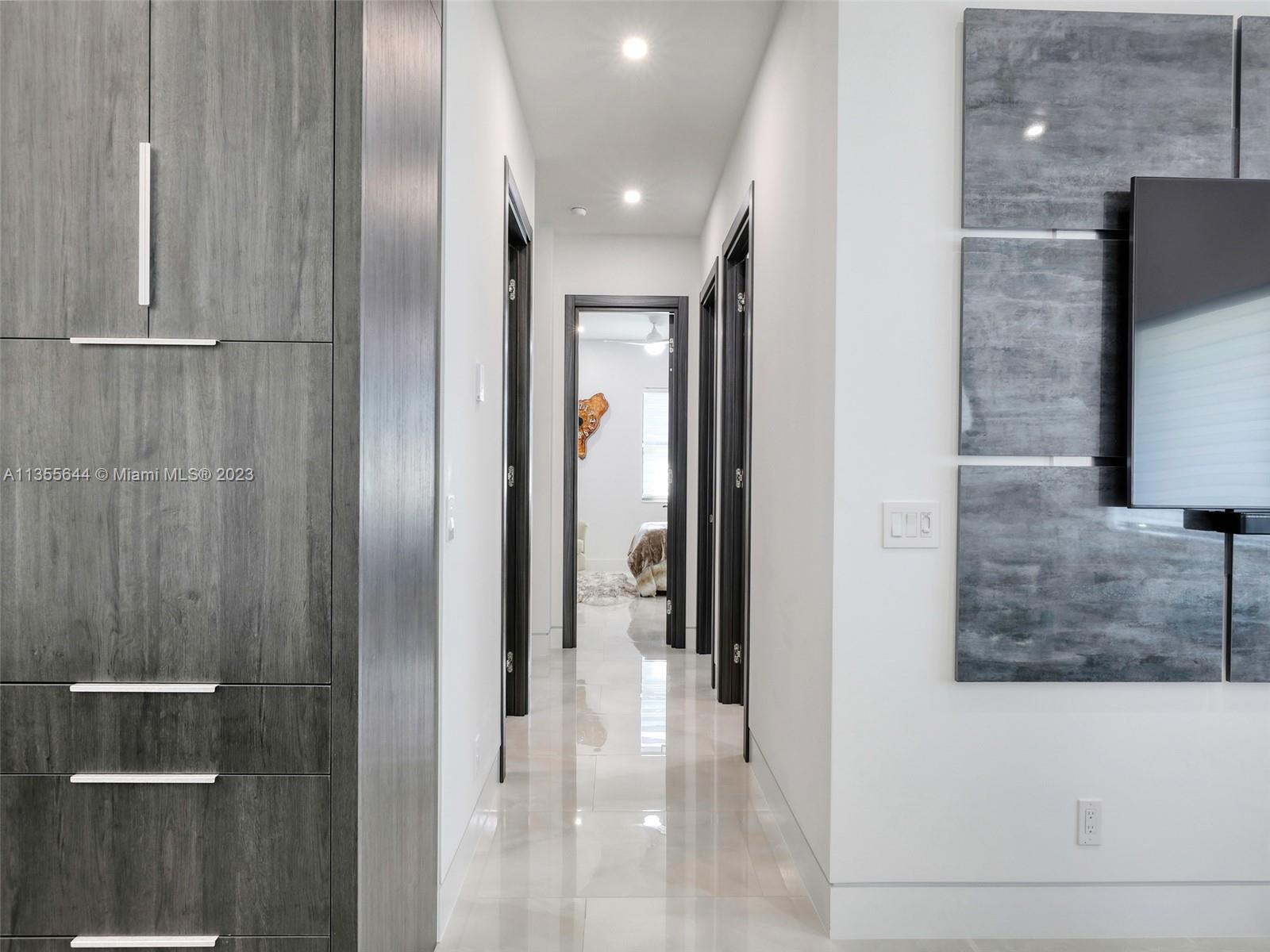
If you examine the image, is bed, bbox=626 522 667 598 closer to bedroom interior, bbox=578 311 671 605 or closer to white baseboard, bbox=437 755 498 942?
bedroom interior, bbox=578 311 671 605

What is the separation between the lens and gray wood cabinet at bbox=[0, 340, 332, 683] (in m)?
1.41

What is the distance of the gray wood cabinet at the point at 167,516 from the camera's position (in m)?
1.41

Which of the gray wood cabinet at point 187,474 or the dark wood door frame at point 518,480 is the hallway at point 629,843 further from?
the gray wood cabinet at point 187,474

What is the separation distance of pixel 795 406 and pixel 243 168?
1.71 metres

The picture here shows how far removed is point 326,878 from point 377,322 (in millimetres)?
1007

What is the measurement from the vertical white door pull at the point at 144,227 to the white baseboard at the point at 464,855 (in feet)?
5.19

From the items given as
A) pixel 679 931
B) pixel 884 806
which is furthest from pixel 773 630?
pixel 679 931

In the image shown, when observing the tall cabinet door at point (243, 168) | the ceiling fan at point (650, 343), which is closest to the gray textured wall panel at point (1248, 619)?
the tall cabinet door at point (243, 168)

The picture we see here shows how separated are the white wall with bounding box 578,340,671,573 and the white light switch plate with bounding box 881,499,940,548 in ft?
23.9

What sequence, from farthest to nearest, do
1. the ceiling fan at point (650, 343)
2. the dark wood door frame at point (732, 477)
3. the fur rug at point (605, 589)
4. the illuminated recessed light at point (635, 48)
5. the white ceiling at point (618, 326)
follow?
the ceiling fan at point (650, 343) → the white ceiling at point (618, 326) → the fur rug at point (605, 589) → the dark wood door frame at point (732, 477) → the illuminated recessed light at point (635, 48)

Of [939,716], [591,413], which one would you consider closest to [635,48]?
[939,716]

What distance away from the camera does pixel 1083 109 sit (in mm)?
2096

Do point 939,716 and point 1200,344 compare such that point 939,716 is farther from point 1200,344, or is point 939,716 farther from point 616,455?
point 616,455

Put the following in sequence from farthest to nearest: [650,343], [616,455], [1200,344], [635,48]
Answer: [616,455]
[650,343]
[635,48]
[1200,344]
